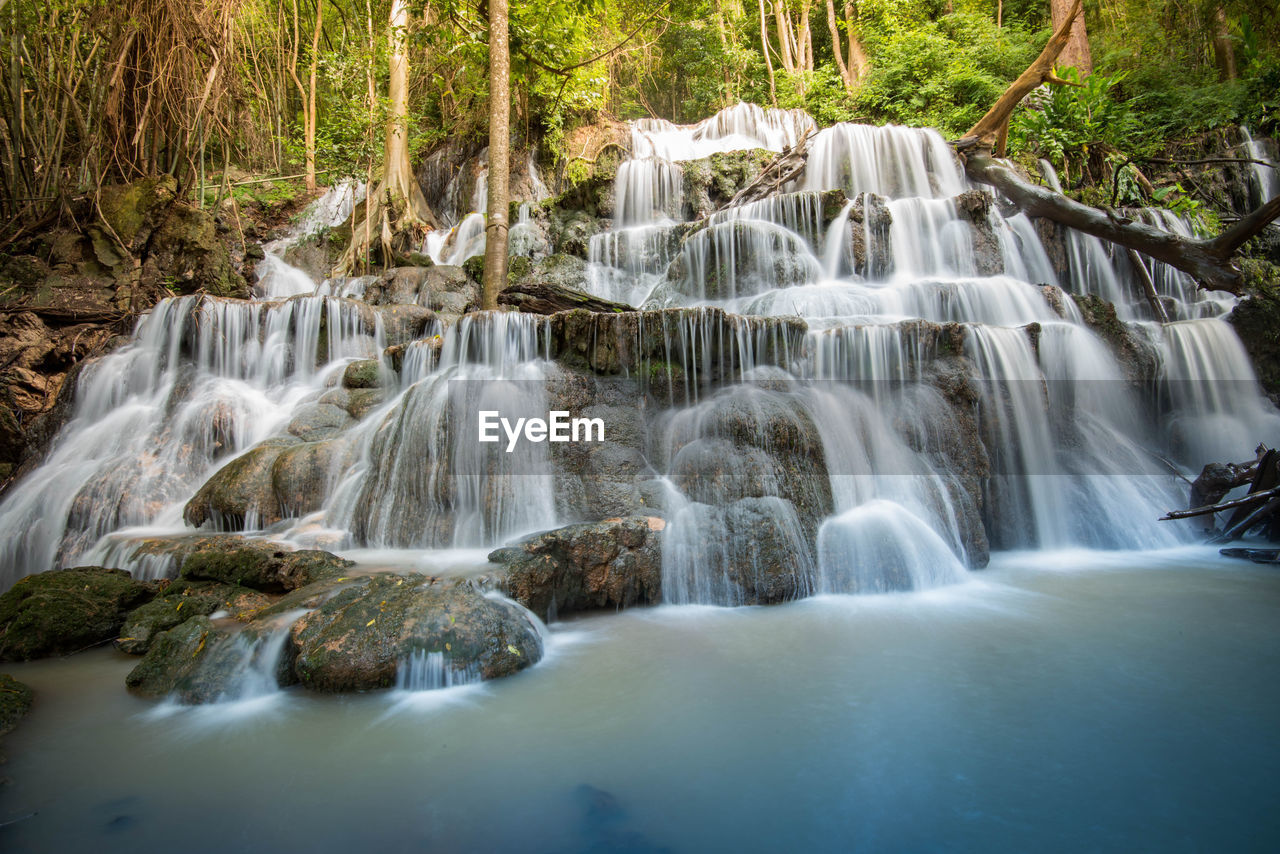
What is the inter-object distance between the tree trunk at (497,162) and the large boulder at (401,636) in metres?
5.20

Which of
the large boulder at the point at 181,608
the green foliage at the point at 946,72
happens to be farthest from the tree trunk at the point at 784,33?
the large boulder at the point at 181,608

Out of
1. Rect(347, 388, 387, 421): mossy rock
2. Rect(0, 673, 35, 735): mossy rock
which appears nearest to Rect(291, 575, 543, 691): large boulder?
Rect(0, 673, 35, 735): mossy rock

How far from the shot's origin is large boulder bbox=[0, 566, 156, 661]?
361 cm

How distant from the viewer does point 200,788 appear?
7.41 feet

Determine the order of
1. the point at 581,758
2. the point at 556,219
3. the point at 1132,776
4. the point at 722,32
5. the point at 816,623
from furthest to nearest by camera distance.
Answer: the point at 722,32
the point at 556,219
the point at 816,623
the point at 581,758
the point at 1132,776

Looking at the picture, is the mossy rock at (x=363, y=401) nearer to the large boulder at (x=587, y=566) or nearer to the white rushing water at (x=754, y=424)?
the white rushing water at (x=754, y=424)

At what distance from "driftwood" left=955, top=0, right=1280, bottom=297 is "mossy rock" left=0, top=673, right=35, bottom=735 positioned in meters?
10.4

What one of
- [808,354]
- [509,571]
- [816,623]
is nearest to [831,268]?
[808,354]

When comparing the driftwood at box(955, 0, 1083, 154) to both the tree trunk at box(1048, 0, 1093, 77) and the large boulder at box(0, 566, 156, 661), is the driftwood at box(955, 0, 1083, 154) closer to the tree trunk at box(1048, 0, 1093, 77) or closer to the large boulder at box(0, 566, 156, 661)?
the tree trunk at box(1048, 0, 1093, 77)

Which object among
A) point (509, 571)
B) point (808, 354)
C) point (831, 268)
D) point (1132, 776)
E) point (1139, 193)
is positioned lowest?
point (1132, 776)

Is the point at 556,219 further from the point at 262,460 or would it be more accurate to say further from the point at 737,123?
the point at 262,460

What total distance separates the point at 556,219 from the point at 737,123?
750 centimetres

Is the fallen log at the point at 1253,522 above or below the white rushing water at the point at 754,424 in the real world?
below

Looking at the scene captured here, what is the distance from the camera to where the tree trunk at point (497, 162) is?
7.94 metres
